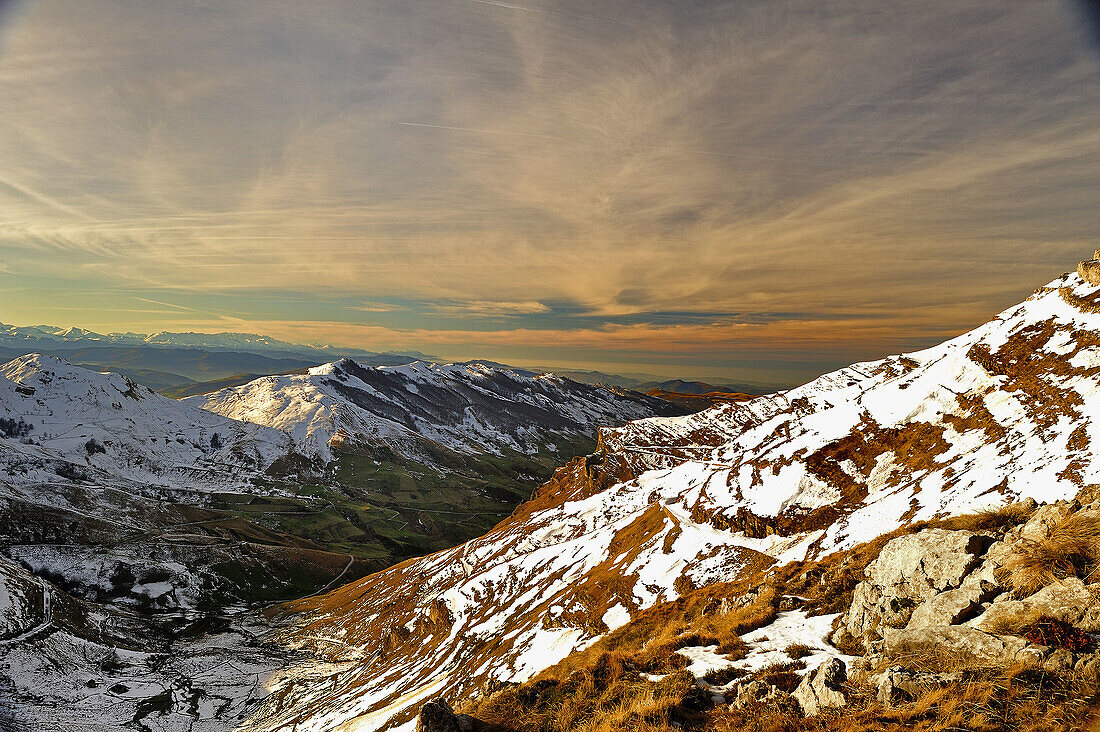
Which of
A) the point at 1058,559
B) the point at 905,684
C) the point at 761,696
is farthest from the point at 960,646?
the point at 761,696

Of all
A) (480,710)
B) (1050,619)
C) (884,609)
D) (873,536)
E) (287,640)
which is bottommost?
(287,640)

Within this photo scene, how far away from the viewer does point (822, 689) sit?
14.9 metres

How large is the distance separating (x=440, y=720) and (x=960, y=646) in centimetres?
2128

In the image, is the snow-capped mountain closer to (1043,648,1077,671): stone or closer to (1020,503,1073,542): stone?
(1020,503,1073,542): stone

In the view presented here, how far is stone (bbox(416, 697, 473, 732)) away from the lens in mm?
19130

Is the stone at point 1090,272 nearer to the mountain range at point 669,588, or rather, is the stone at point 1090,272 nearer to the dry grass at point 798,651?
the mountain range at point 669,588

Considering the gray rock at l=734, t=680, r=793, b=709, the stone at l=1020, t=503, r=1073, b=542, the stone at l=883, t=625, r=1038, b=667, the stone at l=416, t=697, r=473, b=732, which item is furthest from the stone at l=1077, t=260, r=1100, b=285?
the stone at l=416, t=697, r=473, b=732

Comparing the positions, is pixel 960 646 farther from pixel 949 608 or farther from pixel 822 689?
pixel 822 689

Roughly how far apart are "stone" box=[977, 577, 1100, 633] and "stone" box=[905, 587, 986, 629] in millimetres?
1318

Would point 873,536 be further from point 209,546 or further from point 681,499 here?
point 209,546

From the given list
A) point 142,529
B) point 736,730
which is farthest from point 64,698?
point 736,730

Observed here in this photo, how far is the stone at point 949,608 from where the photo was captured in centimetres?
1669

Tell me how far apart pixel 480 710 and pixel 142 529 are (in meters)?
231

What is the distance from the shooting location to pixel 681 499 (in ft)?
243
